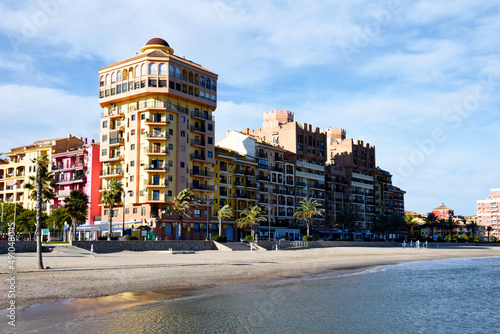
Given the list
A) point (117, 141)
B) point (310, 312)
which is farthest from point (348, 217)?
point (310, 312)

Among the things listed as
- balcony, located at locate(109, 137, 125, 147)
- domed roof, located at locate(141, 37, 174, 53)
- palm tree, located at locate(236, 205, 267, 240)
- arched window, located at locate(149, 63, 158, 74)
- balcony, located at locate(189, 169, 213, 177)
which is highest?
domed roof, located at locate(141, 37, 174, 53)

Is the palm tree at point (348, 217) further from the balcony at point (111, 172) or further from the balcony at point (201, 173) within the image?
the balcony at point (111, 172)

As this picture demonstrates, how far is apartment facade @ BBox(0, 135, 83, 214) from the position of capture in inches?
4343

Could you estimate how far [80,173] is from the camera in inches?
3964

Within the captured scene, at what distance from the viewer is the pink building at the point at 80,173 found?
316 feet

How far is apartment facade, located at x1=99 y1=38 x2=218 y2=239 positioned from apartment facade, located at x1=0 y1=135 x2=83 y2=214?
23.2 meters

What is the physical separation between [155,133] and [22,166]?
45445mm

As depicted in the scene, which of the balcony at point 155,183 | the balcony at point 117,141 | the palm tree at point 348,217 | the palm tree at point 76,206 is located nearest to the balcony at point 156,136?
the balcony at point 117,141

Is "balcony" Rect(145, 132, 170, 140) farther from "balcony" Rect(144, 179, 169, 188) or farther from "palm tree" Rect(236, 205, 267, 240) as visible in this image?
"palm tree" Rect(236, 205, 267, 240)

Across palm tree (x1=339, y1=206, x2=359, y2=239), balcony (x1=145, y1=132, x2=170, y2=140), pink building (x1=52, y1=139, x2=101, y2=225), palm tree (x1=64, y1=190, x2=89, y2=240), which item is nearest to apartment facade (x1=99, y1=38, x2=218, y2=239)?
balcony (x1=145, y1=132, x2=170, y2=140)

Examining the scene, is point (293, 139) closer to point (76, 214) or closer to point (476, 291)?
point (76, 214)

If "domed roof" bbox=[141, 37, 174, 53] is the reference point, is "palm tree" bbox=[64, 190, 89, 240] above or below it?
below

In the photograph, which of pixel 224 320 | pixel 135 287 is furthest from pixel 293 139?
pixel 224 320

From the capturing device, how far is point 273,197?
114 meters
